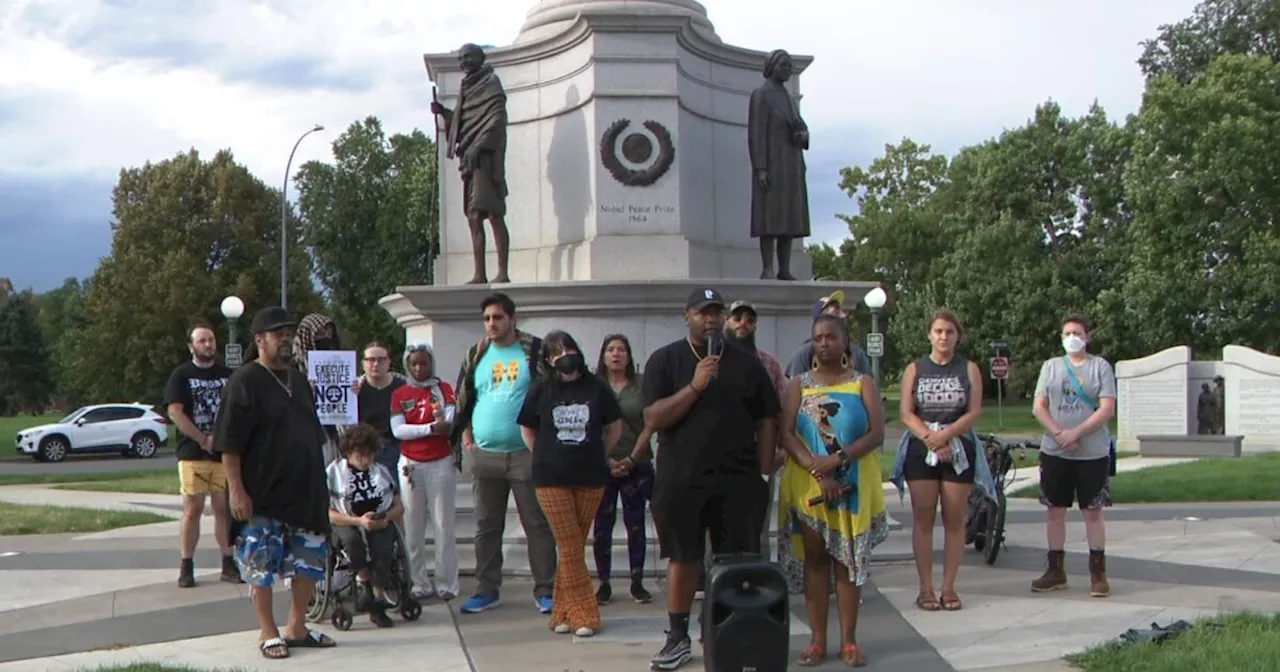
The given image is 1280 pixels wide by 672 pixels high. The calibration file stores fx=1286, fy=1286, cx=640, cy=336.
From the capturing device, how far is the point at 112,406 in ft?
106

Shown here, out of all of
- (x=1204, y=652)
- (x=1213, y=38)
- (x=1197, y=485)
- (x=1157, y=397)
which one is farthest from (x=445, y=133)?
(x=1213, y=38)

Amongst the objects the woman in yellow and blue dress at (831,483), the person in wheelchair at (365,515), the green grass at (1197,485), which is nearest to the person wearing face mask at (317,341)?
the person in wheelchair at (365,515)

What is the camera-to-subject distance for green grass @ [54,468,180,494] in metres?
18.5

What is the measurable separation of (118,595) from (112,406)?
2574 cm

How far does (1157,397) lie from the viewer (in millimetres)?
27109

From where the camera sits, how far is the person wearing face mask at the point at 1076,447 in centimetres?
798

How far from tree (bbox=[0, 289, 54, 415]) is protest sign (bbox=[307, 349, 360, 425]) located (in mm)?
74864

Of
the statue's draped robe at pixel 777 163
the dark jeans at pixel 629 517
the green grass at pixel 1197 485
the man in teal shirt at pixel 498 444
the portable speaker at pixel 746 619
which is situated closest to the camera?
the portable speaker at pixel 746 619

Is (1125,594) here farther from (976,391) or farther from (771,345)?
(771,345)

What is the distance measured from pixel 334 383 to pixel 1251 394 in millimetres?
23837

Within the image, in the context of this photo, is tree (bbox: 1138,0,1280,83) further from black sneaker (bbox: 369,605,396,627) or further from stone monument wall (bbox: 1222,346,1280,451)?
black sneaker (bbox: 369,605,396,627)

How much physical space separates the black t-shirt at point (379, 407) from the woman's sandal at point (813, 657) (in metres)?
3.10

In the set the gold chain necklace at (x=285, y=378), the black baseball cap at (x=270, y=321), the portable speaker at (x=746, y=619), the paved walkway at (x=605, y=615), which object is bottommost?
the paved walkway at (x=605, y=615)

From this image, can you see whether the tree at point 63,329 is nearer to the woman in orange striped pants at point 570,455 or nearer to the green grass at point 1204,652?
the woman in orange striped pants at point 570,455
